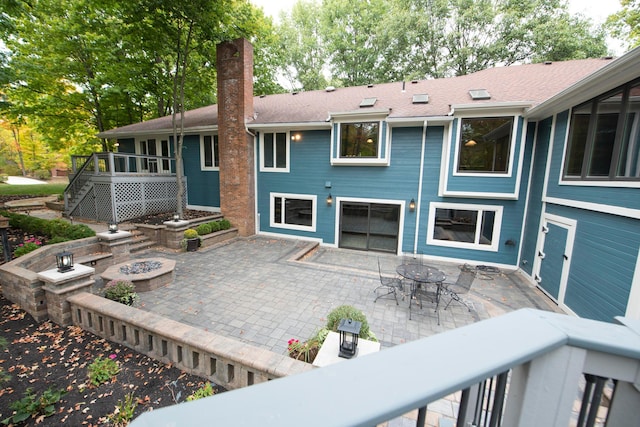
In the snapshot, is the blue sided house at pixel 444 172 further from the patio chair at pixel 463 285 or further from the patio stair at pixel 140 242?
the patio chair at pixel 463 285

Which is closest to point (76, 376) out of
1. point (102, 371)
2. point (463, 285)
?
point (102, 371)

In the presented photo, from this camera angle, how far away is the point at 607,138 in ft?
17.5

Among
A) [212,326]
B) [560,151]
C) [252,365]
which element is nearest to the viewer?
[252,365]

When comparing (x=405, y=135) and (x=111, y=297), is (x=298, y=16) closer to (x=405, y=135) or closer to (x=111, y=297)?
(x=405, y=135)

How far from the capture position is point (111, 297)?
5113mm

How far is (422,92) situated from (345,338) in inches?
443

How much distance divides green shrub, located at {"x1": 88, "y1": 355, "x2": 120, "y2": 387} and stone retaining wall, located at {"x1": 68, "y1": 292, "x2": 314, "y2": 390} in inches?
15.6

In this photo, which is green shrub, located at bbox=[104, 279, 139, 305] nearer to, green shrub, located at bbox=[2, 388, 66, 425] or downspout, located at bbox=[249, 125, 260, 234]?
green shrub, located at bbox=[2, 388, 66, 425]

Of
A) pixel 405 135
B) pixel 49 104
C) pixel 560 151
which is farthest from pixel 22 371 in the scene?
pixel 49 104

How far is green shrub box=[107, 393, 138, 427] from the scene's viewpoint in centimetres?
288

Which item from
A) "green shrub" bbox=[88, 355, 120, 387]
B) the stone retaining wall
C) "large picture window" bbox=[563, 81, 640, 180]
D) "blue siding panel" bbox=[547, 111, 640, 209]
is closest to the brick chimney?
the stone retaining wall

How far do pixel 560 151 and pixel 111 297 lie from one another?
37.3 feet

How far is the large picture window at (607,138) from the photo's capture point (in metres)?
4.70

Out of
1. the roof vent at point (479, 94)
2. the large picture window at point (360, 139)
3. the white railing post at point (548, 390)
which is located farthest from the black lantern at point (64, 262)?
the roof vent at point (479, 94)
